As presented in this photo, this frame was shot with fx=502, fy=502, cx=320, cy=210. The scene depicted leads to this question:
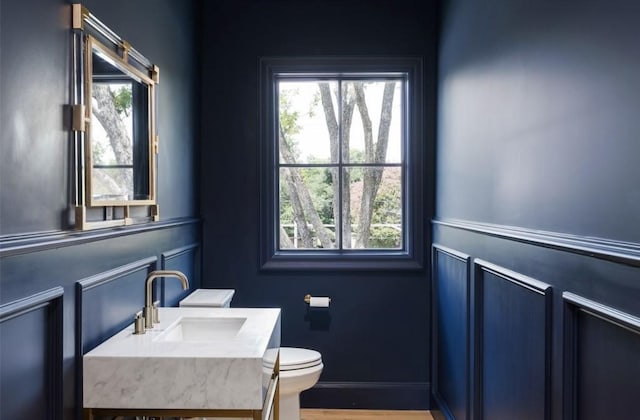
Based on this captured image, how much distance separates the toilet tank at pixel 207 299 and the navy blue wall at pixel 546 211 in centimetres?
111

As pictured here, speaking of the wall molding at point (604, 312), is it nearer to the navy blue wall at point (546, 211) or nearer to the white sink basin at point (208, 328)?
the navy blue wall at point (546, 211)

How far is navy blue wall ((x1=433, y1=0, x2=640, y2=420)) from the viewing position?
3.43ft

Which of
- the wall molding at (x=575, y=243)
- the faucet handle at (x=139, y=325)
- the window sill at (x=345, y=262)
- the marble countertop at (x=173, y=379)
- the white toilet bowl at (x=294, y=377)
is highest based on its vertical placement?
the wall molding at (x=575, y=243)

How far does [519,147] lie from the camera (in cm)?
159

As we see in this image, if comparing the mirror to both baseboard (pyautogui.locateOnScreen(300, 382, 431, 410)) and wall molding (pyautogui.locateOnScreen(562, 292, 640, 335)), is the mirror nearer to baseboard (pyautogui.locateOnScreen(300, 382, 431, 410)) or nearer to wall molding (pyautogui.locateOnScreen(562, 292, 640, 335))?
wall molding (pyautogui.locateOnScreen(562, 292, 640, 335))

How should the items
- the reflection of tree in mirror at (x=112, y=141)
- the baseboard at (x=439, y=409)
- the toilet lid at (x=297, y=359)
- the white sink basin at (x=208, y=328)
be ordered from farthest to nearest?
the baseboard at (x=439, y=409), the toilet lid at (x=297, y=359), the white sink basin at (x=208, y=328), the reflection of tree in mirror at (x=112, y=141)

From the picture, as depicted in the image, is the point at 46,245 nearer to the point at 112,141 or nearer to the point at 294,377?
the point at 112,141

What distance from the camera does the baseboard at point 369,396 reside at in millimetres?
2939

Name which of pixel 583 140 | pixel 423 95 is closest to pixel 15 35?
pixel 583 140

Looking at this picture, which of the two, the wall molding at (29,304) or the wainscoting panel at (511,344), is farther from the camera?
the wainscoting panel at (511,344)

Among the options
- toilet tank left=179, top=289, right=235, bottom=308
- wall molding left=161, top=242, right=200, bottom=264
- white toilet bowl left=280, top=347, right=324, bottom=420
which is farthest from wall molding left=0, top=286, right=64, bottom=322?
white toilet bowl left=280, top=347, right=324, bottom=420

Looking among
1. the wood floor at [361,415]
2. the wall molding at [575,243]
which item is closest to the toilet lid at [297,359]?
the wood floor at [361,415]

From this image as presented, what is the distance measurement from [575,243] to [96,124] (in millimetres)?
1376

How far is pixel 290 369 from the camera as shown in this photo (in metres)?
2.35
